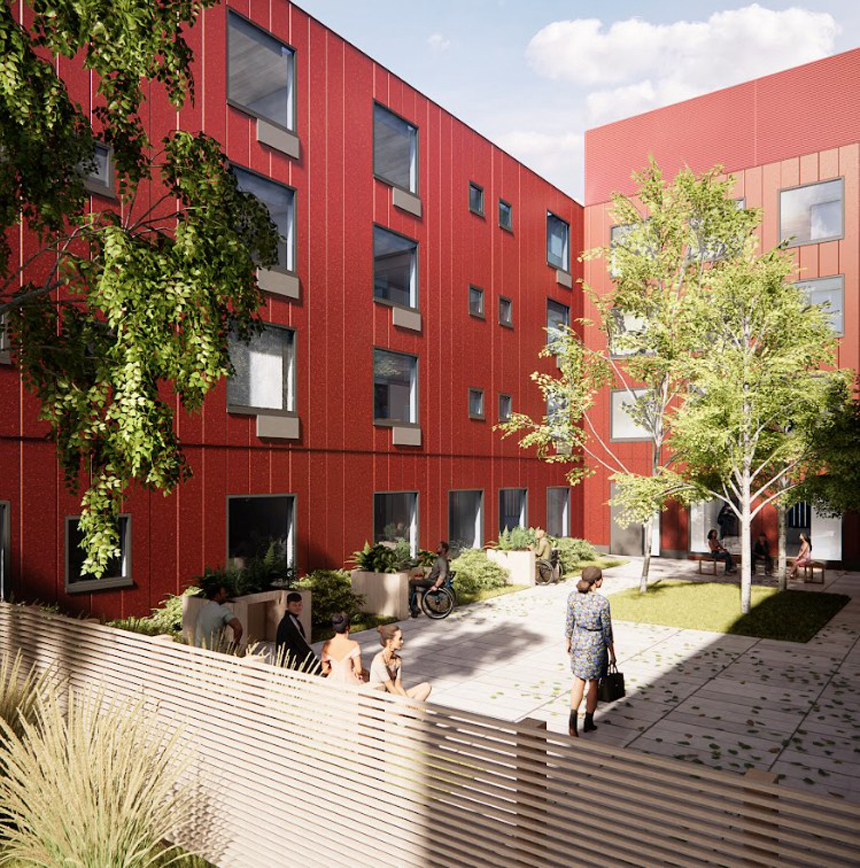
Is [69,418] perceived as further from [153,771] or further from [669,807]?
[669,807]

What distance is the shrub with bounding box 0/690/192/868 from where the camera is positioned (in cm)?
469

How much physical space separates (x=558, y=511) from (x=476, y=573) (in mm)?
9096

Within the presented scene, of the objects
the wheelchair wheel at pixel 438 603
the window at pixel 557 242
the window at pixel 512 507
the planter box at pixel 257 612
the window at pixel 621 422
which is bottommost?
the wheelchair wheel at pixel 438 603

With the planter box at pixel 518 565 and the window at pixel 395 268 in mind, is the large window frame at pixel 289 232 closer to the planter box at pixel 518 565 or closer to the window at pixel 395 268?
the window at pixel 395 268

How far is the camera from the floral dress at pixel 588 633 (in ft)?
25.6

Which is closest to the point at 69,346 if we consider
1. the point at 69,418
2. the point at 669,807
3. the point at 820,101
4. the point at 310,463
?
the point at 69,418

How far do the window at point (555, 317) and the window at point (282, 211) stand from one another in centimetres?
1174

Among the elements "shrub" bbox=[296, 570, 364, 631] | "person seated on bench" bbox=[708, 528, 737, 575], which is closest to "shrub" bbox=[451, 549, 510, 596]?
"shrub" bbox=[296, 570, 364, 631]

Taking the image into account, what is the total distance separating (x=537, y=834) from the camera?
4.01 meters

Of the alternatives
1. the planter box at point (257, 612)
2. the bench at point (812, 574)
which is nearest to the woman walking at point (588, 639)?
the planter box at point (257, 612)

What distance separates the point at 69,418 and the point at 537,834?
532cm

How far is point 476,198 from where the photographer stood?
22141mm

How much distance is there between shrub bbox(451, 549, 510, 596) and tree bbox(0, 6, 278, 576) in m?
11.3

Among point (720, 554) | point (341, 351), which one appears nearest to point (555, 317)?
point (720, 554)
